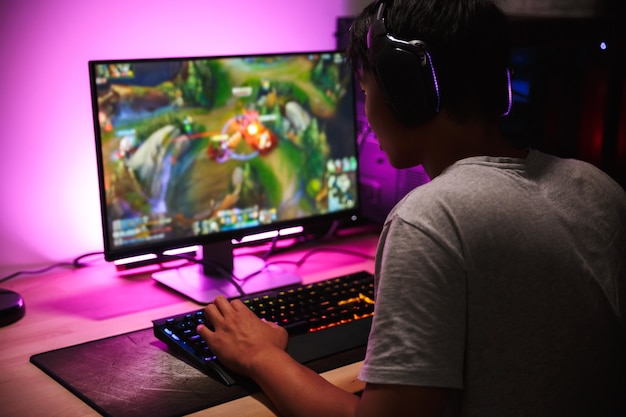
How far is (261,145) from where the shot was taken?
62.1 inches

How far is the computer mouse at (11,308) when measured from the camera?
1.36 meters

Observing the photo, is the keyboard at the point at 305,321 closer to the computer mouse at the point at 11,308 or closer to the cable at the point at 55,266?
the computer mouse at the point at 11,308

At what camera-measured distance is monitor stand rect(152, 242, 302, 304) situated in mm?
1521

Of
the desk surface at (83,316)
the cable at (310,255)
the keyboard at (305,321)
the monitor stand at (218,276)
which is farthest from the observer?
the cable at (310,255)

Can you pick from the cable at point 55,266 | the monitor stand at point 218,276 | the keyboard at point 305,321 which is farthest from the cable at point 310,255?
the cable at point 55,266

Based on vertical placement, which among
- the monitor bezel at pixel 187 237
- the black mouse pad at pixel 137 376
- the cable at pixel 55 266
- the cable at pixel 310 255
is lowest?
the black mouse pad at pixel 137 376

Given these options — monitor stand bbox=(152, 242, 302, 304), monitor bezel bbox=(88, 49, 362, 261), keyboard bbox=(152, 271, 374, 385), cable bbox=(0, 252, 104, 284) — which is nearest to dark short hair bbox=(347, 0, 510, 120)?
monitor bezel bbox=(88, 49, 362, 261)

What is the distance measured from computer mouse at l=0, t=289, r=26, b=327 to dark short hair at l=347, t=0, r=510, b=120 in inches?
33.5

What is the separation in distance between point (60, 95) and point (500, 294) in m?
1.12

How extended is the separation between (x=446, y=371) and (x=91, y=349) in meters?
0.66

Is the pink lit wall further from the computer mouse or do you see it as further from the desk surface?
the computer mouse

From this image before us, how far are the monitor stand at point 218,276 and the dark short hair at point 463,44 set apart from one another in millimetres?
673

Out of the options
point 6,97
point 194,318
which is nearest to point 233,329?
point 194,318

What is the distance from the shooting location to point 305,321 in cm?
131
